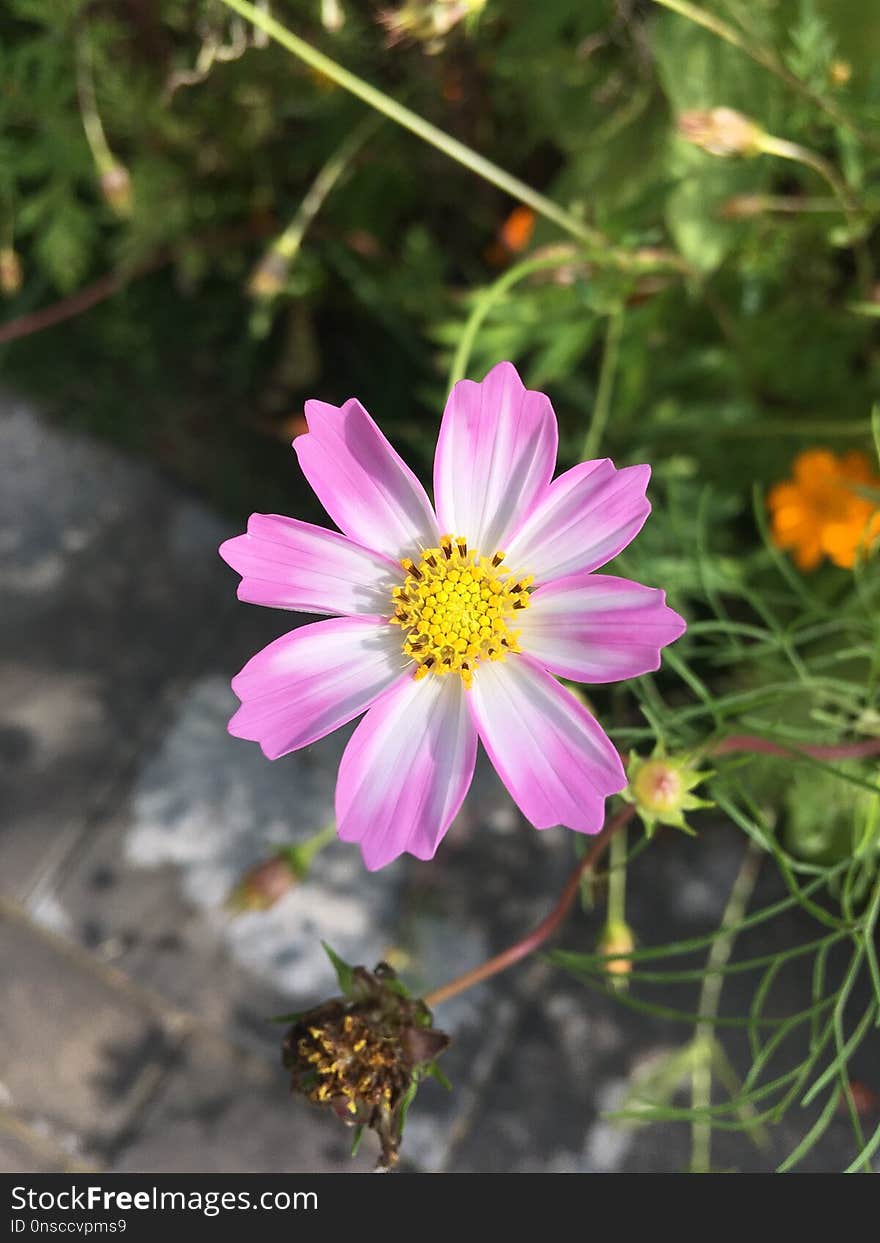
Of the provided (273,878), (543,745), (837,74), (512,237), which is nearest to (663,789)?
(543,745)

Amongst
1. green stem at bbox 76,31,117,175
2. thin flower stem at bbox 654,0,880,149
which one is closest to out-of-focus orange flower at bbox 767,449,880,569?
thin flower stem at bbox 654,0,880,149

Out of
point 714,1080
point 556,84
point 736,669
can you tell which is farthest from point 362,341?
point 714,1080

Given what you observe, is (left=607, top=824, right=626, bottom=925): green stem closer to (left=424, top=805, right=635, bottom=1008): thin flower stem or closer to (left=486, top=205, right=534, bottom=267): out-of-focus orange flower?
(left=424, top=805, right=635, bottom=1008): thin flower stem

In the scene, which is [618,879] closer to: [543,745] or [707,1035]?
[707,1035]

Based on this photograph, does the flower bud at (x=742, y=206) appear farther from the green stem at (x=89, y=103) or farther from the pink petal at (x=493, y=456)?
the green stem at (x=89, y=103)

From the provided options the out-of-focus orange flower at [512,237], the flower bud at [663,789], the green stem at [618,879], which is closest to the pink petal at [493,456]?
the flower bud at [663,789]

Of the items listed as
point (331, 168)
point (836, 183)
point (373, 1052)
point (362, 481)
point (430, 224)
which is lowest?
point (373, 1052)

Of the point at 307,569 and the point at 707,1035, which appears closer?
the point at 307,569
